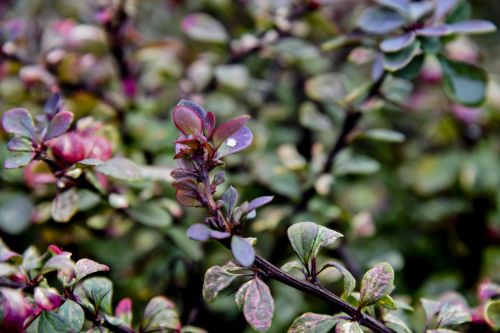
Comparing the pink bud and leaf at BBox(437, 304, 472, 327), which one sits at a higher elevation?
the pink bud

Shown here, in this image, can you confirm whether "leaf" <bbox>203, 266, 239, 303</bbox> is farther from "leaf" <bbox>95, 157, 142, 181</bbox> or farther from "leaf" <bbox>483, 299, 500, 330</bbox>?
"leaf" <bbox>483, 299, 500, 330</bbox>

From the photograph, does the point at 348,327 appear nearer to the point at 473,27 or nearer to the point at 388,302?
the point at 388,302

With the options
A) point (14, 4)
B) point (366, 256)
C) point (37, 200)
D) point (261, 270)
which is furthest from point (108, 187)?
point (14, 4)

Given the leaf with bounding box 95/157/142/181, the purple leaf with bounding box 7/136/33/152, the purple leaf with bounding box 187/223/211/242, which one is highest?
the purple leaf with bounding box 7/136/33/152

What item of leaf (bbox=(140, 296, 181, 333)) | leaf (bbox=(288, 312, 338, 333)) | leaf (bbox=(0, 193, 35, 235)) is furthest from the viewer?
leaf (bbox=(0, 193, 35, 235))

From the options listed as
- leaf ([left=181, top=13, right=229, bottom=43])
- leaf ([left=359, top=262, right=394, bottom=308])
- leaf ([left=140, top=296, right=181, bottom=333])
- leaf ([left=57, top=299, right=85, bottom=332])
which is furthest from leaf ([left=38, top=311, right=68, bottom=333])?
leaf ([left=181, top=13, right=229, bottom=43])

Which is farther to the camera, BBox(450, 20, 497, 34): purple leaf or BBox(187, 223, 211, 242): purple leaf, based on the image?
BBox(450, 20, 497, 34): purple leaf
